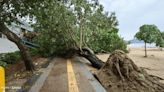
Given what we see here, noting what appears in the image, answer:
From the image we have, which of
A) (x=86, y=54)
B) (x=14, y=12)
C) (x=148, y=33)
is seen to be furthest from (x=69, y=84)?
(x=148, y=33)

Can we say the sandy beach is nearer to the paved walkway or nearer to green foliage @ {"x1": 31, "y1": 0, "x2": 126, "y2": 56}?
green foliage @ {"x1": 31, "y1": 0, "x2": 126, "y2": 56}

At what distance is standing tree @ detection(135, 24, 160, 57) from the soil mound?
74.4ft

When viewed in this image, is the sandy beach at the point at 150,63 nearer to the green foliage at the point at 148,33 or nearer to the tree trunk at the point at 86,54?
the tree trunk at the point at 86,54

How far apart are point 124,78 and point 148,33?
79.4ft

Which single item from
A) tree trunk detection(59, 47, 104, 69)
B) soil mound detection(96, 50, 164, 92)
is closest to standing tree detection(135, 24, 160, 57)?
tree trunk detection(59, 47, 104, 69)

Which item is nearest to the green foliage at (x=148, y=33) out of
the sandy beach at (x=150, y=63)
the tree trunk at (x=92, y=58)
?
the sandy beach at (x=150, y=63)

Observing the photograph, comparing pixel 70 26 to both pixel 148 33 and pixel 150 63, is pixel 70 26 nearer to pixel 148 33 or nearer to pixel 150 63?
pixel 150 63

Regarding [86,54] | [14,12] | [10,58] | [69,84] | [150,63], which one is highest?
[14,12]

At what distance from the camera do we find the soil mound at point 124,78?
11539 mm

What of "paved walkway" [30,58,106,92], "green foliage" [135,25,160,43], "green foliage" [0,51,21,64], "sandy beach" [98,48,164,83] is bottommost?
"sandy beach" [98,48,164,83]

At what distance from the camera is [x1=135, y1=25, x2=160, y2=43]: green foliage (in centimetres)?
→ 3547

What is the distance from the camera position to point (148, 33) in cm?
3581

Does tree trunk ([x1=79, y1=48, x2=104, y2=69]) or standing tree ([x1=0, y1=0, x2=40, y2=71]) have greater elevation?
standing tree ([x1=0, y1=0, x2=40, y2=71])

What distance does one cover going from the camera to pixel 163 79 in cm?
1377
